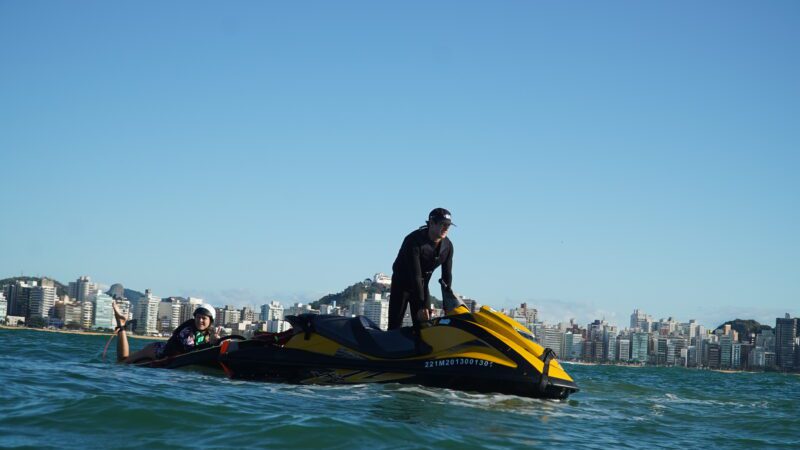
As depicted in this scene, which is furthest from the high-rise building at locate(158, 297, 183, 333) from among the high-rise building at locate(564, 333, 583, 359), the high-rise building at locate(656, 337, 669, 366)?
the high-rise building at locate(656, 337, 669, 366)

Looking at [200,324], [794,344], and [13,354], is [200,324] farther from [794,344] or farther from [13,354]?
[794,344]

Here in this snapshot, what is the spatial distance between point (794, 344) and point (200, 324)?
158 m

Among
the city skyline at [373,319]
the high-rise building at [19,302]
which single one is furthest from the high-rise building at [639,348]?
the high-rise building at [19,302]

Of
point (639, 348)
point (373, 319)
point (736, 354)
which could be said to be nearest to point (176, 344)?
point (373, 319)

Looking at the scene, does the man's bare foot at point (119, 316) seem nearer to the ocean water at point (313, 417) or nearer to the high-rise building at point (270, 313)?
the ocean water at point (313, 417)

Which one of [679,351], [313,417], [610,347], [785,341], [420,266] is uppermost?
[420,266]

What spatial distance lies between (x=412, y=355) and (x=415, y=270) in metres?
1.28

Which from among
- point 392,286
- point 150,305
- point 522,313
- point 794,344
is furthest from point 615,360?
point 392,286

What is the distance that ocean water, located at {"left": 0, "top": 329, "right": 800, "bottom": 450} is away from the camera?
652 cm

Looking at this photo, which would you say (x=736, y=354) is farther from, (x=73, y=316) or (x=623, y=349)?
(x=73, y=316)

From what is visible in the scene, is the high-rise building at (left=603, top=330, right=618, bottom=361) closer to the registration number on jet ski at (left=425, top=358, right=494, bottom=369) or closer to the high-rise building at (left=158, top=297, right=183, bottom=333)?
the high-rise building at (left=158, top=297, right=183, bottom=333)

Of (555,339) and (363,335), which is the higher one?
(363,335)

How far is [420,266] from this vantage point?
36.8 feet

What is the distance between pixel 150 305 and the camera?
125 m
